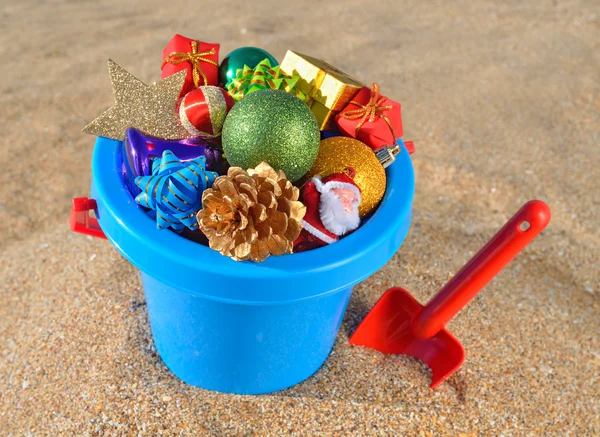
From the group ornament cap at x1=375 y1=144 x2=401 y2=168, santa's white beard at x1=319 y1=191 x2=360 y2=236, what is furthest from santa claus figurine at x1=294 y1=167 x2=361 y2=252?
ornament cap at x1=375 y1=144 x2=401 y2=168

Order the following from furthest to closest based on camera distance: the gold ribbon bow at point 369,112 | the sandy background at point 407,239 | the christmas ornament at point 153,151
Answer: the sandy background at point 407,239, the gold ribbon bow at point 369,112, the christmas ornament at point 153,151

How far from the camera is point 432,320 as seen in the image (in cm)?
119

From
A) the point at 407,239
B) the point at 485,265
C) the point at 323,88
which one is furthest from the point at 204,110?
the point at 407,239

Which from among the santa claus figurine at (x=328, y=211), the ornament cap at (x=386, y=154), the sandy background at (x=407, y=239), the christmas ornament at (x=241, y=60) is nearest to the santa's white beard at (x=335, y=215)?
the santa claus figurine at (x=328, y=211)

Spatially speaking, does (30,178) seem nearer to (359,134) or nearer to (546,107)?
(359,134)

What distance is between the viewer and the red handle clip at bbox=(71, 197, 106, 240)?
37.9 inches

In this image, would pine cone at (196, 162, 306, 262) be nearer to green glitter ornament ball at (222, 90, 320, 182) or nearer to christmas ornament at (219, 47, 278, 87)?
green glitter ornament ball at (222, 90, 320, 182)

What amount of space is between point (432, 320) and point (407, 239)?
0.47m

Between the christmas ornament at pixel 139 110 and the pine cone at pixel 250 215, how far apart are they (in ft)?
0.86

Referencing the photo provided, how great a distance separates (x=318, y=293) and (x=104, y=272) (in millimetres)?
817

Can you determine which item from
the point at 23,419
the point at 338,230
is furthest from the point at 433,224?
the point at 23,419

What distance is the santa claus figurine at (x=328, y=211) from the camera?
2.83ft

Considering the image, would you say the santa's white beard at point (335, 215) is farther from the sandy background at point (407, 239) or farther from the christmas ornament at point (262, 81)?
the sandy background at point (407, 239)

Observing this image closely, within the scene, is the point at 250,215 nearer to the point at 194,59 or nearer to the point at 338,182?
the point at 338,182
